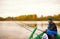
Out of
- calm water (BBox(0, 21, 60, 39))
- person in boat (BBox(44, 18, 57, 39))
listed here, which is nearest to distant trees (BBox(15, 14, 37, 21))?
calm water (BBox(0, 21, 60, 39))

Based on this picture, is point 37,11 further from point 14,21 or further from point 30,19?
point 14,21

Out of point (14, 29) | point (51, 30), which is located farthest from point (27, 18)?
point (51, 30)

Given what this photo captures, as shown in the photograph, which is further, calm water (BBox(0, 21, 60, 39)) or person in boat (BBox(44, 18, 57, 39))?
calm water (BBox(0, 21, 60, 39))

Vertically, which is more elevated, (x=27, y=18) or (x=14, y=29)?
(x=27, y=18)

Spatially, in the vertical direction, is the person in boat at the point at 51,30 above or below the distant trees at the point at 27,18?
below

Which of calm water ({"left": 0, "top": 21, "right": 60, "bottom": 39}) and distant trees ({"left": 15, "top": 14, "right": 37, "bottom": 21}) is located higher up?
distant trees ({"left": 15, "top": 14, "right": 37, "bottom": 21})

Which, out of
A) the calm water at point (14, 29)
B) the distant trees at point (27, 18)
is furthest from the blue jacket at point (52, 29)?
the distant trees at point (27, 18)

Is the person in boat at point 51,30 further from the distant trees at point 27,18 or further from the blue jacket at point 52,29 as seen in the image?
the distant trees at point 27,18

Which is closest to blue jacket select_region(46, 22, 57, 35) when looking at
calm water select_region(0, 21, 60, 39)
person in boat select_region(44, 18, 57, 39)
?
person in boat select_region(44, 18, 57, 39)

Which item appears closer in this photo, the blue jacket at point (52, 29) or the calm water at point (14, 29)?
the blue jacket at point (52, 29)

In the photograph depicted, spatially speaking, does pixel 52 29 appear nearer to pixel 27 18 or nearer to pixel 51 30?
pixel 51 30

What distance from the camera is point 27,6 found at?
3174 millimetres

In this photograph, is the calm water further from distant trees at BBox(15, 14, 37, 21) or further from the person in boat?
the person in boat

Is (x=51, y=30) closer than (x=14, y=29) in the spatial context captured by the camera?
Yes
